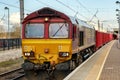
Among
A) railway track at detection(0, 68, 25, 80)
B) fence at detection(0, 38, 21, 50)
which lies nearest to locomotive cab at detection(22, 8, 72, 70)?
railway track at detection(0, 68, 25, 80)

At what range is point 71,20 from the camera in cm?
1630

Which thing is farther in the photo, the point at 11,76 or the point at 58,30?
the point at 11,76

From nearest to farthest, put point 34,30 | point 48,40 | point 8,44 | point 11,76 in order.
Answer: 1. point 48,40
2. point 34,30
3. point 11,76
4. point 8,44

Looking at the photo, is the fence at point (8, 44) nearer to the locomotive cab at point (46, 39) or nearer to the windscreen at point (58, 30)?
the locomotive cab at point (46, 39)

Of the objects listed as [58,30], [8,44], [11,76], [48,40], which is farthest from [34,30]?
[8,44]

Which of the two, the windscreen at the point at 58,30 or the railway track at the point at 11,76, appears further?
the railway track at the point at 11,76

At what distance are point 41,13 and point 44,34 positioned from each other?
99cm

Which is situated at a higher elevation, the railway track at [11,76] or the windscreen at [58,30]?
the windscreen at [58,30]

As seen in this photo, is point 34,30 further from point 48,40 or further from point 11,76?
point 11,76

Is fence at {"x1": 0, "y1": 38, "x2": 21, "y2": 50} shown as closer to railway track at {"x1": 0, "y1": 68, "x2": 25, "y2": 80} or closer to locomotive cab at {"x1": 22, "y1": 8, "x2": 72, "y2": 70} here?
railway track at {"x1": 0, "y1": 68, "x2": 25, "y2": 80}

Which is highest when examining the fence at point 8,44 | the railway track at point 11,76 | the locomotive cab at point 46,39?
the locomotive cab at point 46,39

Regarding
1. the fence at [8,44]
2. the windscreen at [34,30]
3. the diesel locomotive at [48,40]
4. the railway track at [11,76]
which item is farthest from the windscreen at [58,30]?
the fence at [8,44]

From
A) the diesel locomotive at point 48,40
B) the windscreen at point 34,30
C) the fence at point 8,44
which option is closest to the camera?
the diesel locomotive at point 48,40

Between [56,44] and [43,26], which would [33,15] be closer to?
[43,26]
